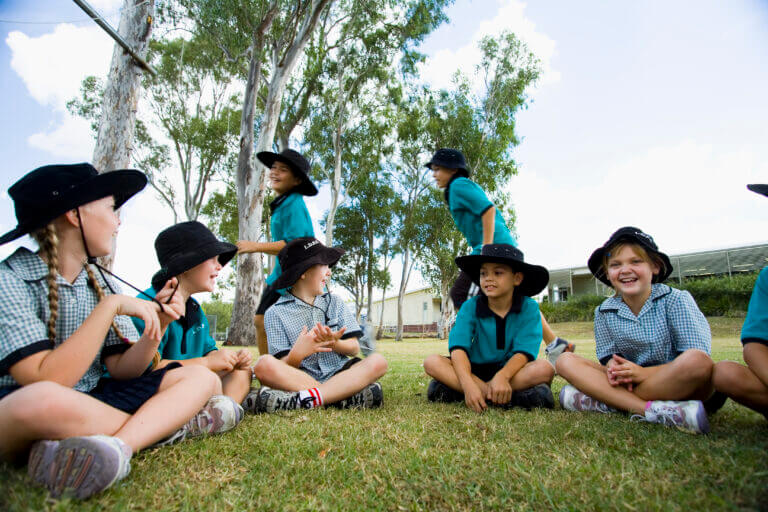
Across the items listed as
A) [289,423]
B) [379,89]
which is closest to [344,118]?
[379,89]

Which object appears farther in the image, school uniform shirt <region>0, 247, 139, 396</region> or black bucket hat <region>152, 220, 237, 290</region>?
black bucket hat <region>152, 220, 237, 290</region>

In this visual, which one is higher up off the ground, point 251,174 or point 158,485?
point 251,174

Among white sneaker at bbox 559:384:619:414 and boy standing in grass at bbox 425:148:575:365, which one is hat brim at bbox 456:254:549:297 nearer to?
boy standing in grass at bbox 425:148:575:365

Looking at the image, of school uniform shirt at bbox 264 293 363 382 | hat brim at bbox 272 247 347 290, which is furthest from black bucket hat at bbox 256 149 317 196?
school uniform shirt at bbox 264 293 363 382

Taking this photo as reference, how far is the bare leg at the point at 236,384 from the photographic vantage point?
2889 millimetres

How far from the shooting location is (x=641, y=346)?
2.75 m

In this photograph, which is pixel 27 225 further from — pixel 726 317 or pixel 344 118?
pixel 726 317

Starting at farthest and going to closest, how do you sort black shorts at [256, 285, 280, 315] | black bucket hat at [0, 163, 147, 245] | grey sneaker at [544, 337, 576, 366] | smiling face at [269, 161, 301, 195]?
grey sneaker at [544, 337, 576, 366] → smiling face at [269, 161, 301, 195] → black shorts at [256, 285, 280, 315] → black bucket hat at [0, 163, 147, 245]

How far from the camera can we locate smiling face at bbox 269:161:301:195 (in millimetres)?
4102

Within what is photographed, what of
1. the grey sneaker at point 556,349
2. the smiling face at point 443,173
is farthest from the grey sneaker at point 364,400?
the smiling face at point 443,173

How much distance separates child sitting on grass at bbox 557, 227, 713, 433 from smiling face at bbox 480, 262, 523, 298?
57 centimetres

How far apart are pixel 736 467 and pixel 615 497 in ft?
1.80

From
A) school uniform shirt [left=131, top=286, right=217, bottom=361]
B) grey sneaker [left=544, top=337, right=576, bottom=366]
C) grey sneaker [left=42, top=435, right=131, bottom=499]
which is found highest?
school uniform shirt [left=131, top=286, right=217, bottom=361]

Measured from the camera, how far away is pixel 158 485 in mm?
1510
